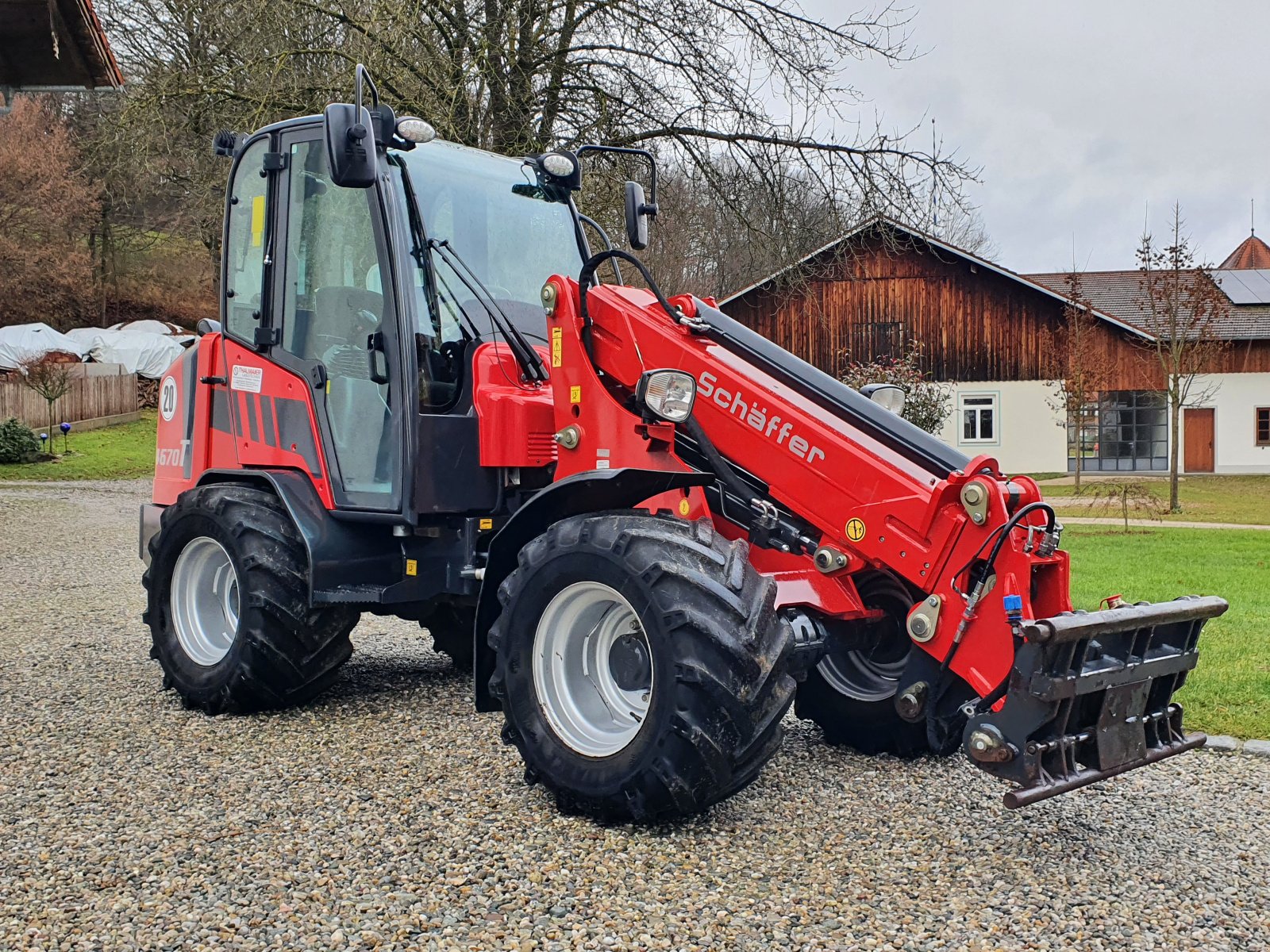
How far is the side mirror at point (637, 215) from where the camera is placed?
20.7 feet

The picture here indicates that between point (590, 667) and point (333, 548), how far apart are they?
173 centimetres

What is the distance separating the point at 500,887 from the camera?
3.77 m

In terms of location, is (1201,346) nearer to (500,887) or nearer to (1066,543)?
(1066,543)

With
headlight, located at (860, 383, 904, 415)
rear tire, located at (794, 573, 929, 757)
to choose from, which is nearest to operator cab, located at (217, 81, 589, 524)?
headlight, located at (860, 383, 904, 415)

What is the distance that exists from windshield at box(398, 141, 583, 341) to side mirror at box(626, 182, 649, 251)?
299 mm

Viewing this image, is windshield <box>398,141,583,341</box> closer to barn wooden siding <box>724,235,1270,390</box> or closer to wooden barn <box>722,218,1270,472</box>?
wooden barn <box>722,218,1270,472</box>

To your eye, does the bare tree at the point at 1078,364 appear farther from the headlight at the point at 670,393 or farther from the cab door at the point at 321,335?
the headlight at the point at 670,393

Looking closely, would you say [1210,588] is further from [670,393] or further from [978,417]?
[978,417]

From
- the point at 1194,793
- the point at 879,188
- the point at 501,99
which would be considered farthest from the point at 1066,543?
the point at 1194,793

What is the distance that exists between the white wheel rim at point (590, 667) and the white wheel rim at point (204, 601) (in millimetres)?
2442

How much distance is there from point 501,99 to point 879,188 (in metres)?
4.99

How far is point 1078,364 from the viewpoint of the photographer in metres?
26.5

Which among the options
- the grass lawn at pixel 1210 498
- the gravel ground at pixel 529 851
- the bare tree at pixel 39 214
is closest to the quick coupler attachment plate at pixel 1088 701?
the gravel ground at pixel 529 851

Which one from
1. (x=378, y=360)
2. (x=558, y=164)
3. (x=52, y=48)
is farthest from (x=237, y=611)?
Answer: (x=52, y=48)
